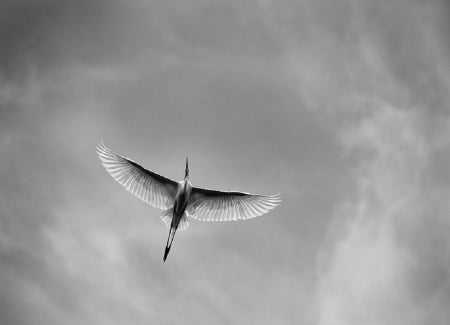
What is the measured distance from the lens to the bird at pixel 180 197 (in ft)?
81.6

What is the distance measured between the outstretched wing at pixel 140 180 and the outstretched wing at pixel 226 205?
133 centimetres

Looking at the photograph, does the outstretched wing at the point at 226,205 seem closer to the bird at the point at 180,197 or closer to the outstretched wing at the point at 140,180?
the bird at the point at 180,197

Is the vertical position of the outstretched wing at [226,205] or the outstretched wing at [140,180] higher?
the outstretched wing at [226,205]

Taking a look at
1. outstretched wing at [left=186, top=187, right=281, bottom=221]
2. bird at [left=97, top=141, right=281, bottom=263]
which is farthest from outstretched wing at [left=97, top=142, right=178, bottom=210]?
outstretched wing at [left=186, top=187, right=281, bottom=221]

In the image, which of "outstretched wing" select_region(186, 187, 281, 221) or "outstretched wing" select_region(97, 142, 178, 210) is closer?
"outstretched wing" select_region(97, 142, 178, 210)

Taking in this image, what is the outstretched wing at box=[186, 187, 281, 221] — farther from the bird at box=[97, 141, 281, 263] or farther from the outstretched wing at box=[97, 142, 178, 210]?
the outstretched wing at box=[97, 142, 178, 210]

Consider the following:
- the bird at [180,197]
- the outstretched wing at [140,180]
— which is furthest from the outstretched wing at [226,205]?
the outstretched wing at [140,180]

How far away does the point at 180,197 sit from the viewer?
24828 mm

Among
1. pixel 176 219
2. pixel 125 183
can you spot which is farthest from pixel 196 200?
pixel 125 183

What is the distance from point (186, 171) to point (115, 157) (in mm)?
3761

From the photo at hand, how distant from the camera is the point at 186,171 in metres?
25.6

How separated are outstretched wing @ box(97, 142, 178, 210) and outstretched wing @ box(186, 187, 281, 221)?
133cm

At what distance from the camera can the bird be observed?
24859mm

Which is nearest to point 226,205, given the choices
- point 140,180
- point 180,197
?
point 180,197
